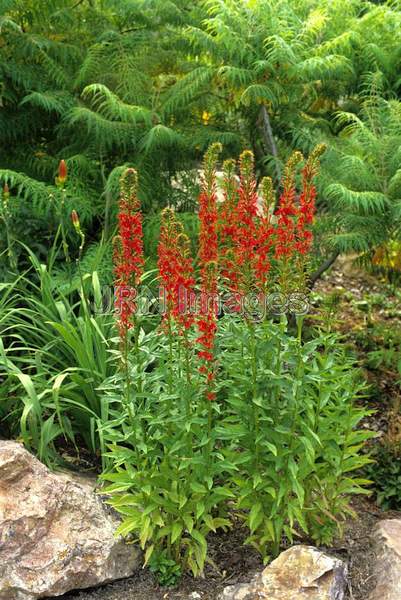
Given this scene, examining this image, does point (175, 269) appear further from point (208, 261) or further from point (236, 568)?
point (236, 568)

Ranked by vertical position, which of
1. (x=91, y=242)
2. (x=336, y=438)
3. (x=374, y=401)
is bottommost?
(x=374, y=401)

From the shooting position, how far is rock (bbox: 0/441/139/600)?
8.48 feet

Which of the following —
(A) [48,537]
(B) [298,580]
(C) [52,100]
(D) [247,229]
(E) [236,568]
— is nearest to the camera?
(D) [247,229]

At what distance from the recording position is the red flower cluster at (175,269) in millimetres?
2207

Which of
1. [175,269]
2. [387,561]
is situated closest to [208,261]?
[175,269]

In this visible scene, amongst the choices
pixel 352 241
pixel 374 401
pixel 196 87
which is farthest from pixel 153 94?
pixel 374 401

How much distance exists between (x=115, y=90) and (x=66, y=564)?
3.31 m

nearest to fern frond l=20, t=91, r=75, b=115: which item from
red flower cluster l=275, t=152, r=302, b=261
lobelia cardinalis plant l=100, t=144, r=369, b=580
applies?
lobelia cardinalis plant l=100, t=144, r=369, b=580

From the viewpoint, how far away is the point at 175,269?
229 centimetres

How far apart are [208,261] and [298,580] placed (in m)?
1.20

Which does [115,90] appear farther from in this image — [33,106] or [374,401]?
[374,401]

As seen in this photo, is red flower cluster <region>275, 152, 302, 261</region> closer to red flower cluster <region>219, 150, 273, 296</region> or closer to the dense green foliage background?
red flower cluster <region>219, 150, 273, 296</region>

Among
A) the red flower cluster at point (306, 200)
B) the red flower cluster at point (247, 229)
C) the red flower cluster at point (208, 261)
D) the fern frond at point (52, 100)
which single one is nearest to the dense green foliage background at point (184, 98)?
the fern frond at point (52, 100)

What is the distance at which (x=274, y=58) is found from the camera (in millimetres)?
4168
